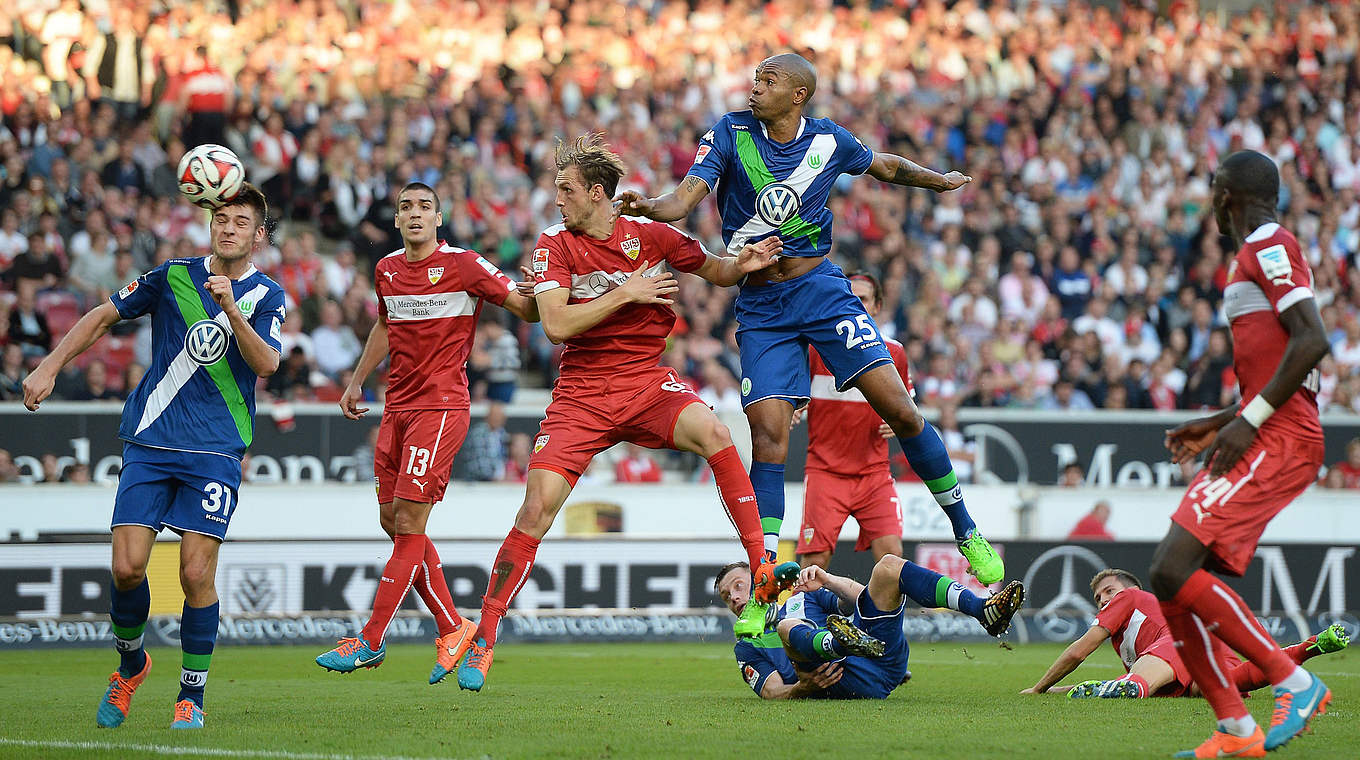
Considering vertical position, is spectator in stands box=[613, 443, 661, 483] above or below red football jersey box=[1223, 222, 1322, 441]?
below

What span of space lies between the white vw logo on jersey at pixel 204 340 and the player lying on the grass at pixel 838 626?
10.2ft

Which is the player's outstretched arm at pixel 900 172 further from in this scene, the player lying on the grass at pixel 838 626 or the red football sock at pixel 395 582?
the red football sock at pixel 395 582

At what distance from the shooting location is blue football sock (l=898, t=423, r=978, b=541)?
8.87 meters

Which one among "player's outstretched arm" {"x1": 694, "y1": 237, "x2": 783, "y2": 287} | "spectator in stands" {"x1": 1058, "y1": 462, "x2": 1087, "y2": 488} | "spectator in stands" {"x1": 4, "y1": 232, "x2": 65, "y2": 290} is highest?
"player's outstretched arm" {"x1": 694, "y1": 237, "x2": 783, "y2": 287}

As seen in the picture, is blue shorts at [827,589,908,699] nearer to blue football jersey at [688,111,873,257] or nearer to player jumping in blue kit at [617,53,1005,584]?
player jumping in blue kit at [617,53,1005,584]

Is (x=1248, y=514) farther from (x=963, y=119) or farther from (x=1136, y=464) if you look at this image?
(x=963, y=119)

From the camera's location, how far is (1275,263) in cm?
627

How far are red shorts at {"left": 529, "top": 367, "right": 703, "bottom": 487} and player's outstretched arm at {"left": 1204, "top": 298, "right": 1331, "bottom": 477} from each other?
3153 millimetres

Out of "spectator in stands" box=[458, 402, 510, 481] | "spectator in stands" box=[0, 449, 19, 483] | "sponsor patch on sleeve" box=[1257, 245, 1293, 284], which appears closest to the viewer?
"sponsor patch on sleeve" box=[1257, 245, 1293, 284]

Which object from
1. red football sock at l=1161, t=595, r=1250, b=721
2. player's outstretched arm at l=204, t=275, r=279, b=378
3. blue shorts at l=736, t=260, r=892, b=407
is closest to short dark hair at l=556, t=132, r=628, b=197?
blue shorts at l=736, t=260, r=892, b=407

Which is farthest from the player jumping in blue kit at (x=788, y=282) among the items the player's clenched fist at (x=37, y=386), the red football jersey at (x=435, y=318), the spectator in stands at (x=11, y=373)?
the spectator in stands at (x=11, y=373)

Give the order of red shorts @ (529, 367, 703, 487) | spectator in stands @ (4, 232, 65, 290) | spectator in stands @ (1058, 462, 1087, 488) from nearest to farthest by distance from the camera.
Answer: red shorts @ (529, 367, 703, 487) → spectator in stands @ (4, 232, 65, 290) → spectator in stands @ (1058, 462, 1087, 488)

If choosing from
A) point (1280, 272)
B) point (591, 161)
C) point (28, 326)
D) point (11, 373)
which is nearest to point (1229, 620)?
point (1280, 272)

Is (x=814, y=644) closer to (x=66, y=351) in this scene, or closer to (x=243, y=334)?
(x=243, y=334)
